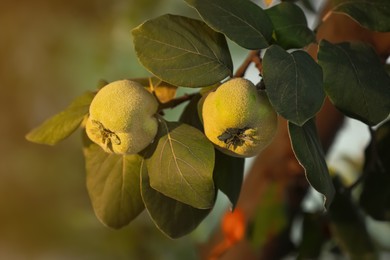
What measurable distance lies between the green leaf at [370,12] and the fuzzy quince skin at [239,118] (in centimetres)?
9

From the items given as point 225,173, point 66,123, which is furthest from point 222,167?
point 66,123

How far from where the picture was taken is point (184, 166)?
0.33m

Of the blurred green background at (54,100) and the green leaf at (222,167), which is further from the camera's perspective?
the blurred green background at (54,100)

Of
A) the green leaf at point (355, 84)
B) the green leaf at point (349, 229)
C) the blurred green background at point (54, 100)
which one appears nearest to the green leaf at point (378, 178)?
the green leaf at point (349, 229)

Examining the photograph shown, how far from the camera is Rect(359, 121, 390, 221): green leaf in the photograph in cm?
48

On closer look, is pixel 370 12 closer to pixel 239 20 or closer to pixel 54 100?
pixel 239 20

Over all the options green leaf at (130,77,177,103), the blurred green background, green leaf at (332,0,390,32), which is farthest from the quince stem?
the blurred green background

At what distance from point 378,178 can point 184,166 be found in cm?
22

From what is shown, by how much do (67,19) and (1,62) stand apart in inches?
4.8

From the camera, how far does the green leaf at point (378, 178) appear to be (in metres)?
0.48

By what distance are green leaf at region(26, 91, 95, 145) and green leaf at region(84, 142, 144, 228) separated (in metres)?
0.02

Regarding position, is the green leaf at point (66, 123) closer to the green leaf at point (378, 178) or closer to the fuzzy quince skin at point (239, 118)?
the fuzzy quince skin at point (239, 118)

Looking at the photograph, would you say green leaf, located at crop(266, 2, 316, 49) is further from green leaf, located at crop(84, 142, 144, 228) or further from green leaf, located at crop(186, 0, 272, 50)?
green leaf, located at crop(84, 142, 144, 228)

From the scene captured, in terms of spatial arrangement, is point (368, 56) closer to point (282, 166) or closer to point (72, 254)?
point (282, 166)
